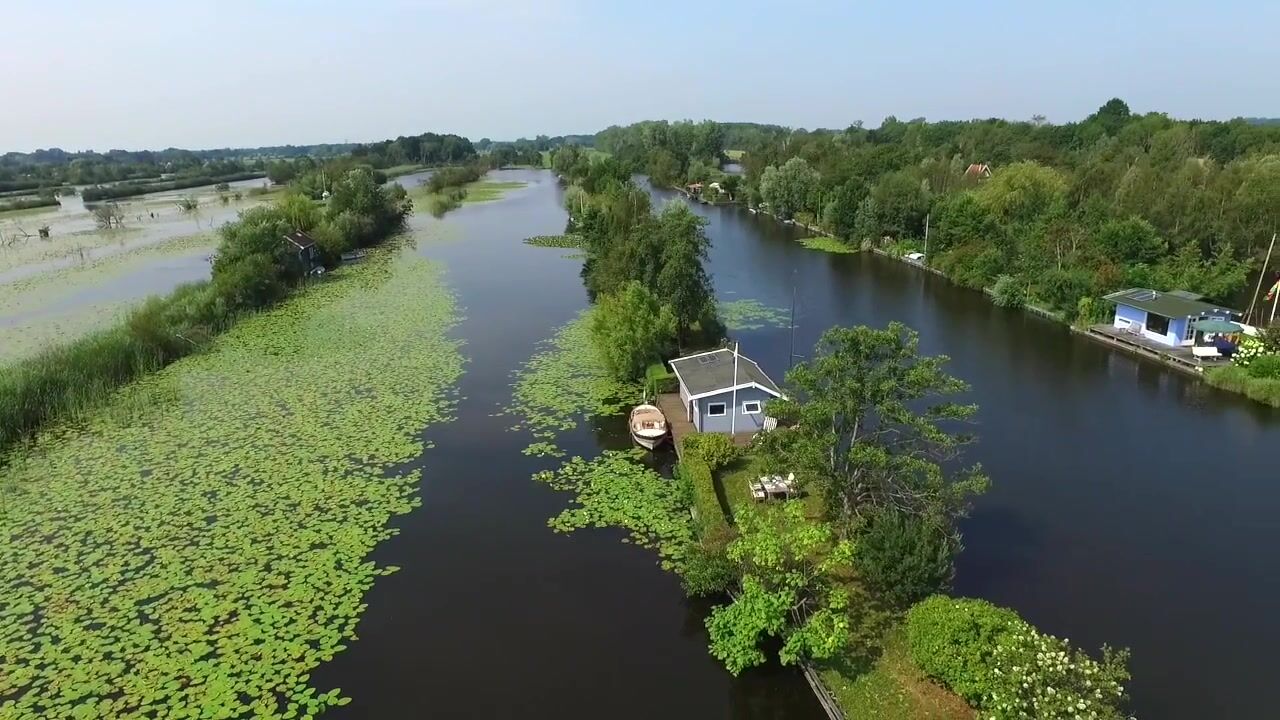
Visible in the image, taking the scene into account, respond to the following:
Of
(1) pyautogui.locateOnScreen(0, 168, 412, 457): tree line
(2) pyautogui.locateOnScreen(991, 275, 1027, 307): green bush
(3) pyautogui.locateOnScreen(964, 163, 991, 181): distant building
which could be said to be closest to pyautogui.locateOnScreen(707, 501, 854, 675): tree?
(1) pyautogui.locateOnScreen(0, 168, 412, 457): tree line

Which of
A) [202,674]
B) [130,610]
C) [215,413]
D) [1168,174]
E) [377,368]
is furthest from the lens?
[1168,174]

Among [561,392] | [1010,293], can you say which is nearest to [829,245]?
[1010,293]

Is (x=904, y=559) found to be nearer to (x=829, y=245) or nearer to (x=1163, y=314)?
(x=1163, y=314)

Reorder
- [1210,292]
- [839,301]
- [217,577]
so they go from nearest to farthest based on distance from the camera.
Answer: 1. [217,577]
2. [1210,292]
3. [839,301]

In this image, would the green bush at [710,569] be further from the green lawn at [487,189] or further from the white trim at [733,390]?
the green lawn at [487,189]

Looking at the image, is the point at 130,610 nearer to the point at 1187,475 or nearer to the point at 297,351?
the point at 297,351

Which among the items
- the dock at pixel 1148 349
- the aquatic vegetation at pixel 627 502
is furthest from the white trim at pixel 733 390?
the dock at pixel 1148 349

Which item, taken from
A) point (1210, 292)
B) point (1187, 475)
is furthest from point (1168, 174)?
point (1187, 475)

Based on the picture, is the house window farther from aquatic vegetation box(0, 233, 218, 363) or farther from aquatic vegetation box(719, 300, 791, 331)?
aquatic vegetation box(0, 233, 218, 363)

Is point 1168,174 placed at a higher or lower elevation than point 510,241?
higher
